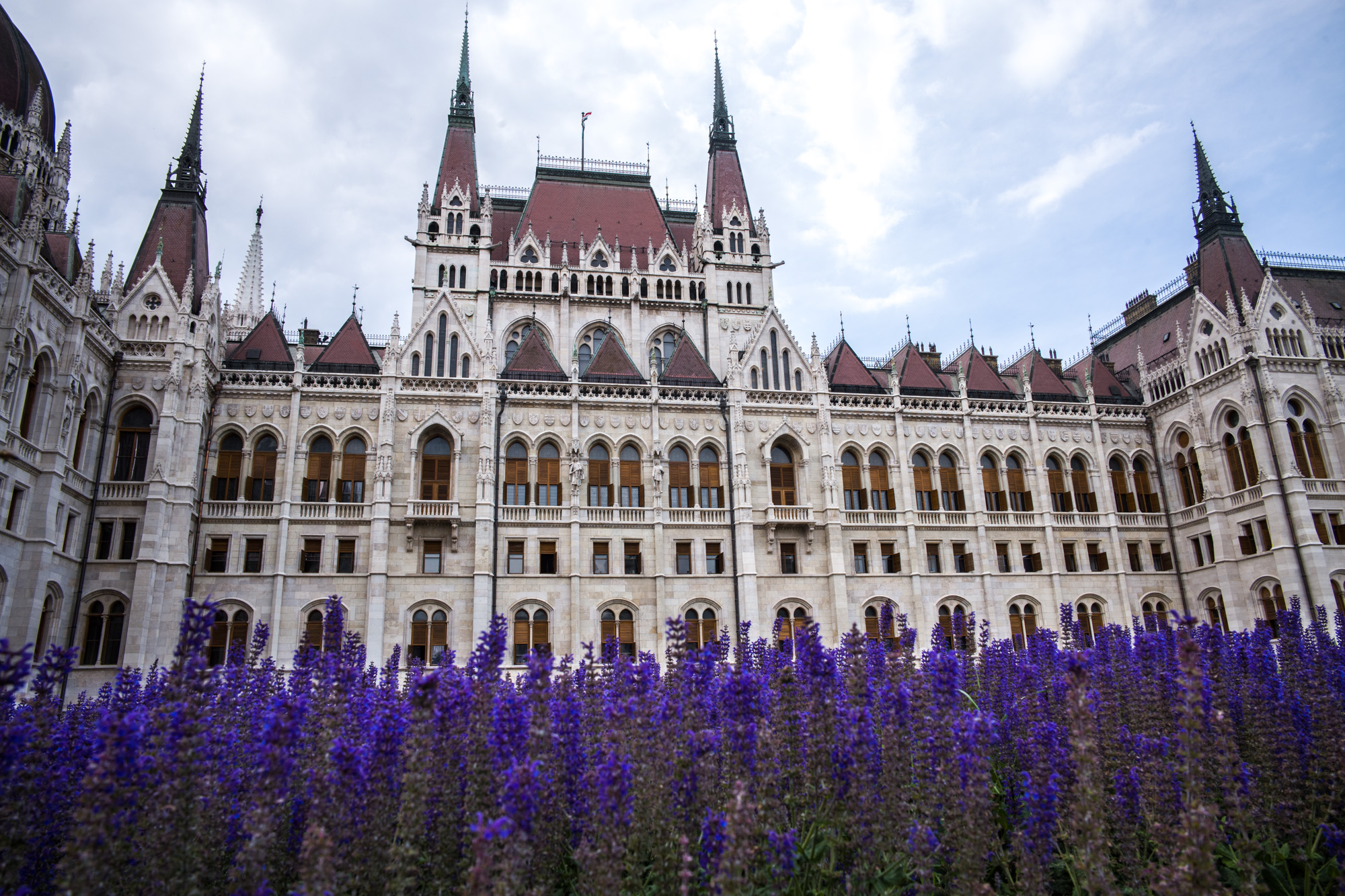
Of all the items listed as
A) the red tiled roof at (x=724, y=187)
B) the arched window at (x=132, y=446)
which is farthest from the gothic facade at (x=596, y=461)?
the red tiled roof at (x=724, y=187)

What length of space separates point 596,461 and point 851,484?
12.2 meters

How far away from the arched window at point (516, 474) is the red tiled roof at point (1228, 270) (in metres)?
35.5

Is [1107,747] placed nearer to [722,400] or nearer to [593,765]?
[593,765]

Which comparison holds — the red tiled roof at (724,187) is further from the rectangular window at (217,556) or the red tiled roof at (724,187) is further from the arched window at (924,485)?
the rectangular window at (217,556)

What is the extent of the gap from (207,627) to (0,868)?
2292 millimetres

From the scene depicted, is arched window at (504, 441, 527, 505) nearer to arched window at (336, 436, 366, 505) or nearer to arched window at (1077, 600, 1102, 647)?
arched window at (336, 436, 366, 505)

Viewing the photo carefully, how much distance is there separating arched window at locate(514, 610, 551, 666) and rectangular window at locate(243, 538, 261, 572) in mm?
10581

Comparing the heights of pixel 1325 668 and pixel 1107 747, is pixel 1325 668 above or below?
above

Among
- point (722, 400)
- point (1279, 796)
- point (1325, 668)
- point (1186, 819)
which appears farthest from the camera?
point (722, 400)

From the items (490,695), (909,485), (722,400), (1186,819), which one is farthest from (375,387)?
(1186,819)

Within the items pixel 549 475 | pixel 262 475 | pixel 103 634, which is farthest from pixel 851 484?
pixel 103 634

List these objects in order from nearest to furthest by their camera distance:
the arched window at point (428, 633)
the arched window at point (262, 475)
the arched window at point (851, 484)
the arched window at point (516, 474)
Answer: the arched window at point (428, 633) < the arched window at point (262, 475) < the arched window at point (516, 474) < the arched window at point (851, 484)

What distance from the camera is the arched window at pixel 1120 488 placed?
42156mm

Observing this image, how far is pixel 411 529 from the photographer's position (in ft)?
112
